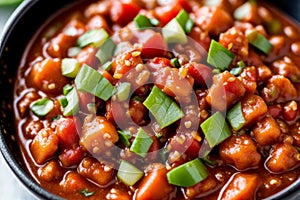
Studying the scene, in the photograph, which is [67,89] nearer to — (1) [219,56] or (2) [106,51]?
(2) [106,51]

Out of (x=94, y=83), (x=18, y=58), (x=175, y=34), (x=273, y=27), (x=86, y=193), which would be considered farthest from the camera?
(x=273, y=27)

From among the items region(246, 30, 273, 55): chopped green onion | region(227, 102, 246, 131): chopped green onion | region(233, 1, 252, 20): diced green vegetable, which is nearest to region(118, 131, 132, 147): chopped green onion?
region(227, 102, 246, 131): chopped green onion

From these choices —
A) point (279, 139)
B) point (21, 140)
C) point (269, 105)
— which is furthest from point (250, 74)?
point (21, 140)

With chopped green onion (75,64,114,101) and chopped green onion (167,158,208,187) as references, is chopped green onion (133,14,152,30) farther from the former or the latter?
chopped green onion (167,158,208,187)

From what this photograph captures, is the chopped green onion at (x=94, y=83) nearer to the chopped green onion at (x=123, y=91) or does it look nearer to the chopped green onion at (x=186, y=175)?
the chopped green onion at (x=123, y=91)

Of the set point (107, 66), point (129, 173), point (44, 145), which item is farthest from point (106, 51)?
point (129, 173)

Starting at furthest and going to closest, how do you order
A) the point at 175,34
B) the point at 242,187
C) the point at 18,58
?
the point at 18,58
the point at 175,34
the point at 242,187

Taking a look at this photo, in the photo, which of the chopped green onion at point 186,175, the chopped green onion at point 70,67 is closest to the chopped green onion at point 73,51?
the chopped green onion at point 70,67

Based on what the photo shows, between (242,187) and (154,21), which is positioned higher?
(154,21)
